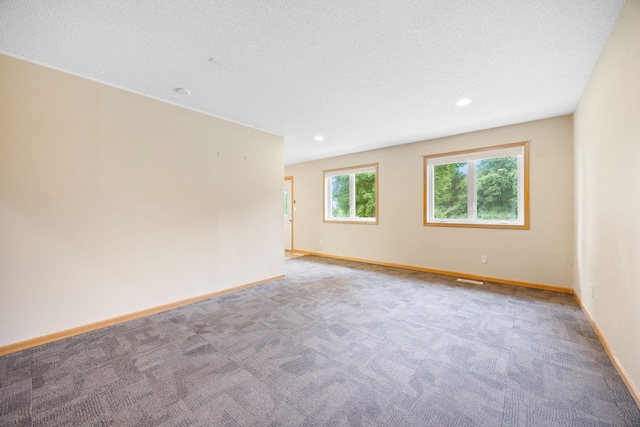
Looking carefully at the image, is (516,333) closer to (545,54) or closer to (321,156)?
(545,54)

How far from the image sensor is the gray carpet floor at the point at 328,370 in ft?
4.80

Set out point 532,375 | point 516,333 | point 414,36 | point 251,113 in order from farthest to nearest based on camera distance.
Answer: point 251,113
point 516,333
point 414,36
point 532,375

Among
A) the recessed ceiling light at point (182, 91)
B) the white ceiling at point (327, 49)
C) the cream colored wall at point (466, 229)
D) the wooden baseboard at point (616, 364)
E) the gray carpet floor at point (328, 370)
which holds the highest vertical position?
the recessed ceiling light at point (182, 91)

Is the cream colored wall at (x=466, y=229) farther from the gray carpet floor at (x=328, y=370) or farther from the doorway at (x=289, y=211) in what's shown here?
the gray carpet floor at (x=328, y=370)

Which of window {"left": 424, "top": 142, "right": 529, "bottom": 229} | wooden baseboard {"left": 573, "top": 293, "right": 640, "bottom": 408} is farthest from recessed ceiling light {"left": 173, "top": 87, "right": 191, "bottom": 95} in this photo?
wooden baseboard {"left": 573, "top": 293, "right": 640, "bottom": 408}

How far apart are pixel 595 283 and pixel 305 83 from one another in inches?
133

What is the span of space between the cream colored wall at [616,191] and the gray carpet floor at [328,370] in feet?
1.02

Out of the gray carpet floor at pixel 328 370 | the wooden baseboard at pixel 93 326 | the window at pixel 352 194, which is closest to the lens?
the gray carpet floor at pixel 328 370

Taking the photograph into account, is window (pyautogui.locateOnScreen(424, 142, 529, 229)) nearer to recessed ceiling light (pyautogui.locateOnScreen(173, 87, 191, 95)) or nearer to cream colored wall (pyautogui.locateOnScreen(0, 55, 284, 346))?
cream colored wall (pyautogui.locateOnScreen(0, 55, 284, 346))

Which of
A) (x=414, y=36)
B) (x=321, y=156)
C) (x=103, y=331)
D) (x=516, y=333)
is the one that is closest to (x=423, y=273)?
(x=516, y=333)

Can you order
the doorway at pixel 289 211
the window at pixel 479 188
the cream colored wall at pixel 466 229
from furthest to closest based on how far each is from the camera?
the doorway at pixel 289 211, the window at pixel 479 188, the cream colored wall at pixel 466 229

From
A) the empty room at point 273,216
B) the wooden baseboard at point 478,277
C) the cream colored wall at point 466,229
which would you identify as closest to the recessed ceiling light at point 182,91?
the empty room at point 273,216

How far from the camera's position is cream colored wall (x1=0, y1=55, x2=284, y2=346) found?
2180mm

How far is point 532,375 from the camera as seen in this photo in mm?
1793
